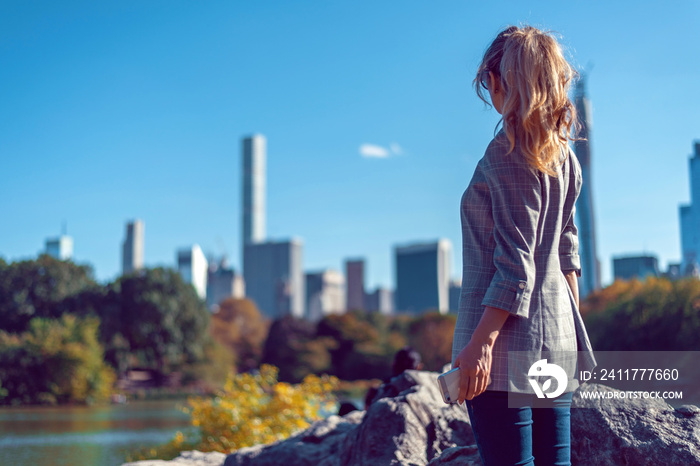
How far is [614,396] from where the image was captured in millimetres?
2914

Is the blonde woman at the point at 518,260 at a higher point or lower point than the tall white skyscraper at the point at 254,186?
lower

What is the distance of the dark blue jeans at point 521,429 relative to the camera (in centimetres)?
141

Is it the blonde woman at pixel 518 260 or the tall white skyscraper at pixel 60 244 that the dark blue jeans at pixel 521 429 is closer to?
the blonde woman at pixel 518 260

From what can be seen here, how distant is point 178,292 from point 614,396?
1335 inches

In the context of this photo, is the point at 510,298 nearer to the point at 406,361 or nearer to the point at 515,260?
the point at 515,260

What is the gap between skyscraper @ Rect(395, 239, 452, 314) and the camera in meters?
139

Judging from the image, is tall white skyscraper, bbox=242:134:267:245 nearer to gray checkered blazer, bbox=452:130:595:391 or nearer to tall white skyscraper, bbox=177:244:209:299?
tall white skyscraper, bbox=177:244:209:299

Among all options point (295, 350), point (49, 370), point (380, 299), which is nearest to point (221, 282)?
point (380, 299)

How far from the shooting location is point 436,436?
356 cm

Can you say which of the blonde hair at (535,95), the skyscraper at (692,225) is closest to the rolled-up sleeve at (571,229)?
the blonde hair at (535,95)

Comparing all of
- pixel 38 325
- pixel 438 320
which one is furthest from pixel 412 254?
pixel 38 325

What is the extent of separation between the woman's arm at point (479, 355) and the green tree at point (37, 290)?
34.8 m

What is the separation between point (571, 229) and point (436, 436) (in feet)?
6.91

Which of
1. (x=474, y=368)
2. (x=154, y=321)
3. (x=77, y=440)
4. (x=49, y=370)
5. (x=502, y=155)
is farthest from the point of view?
(x=154, y=321)
